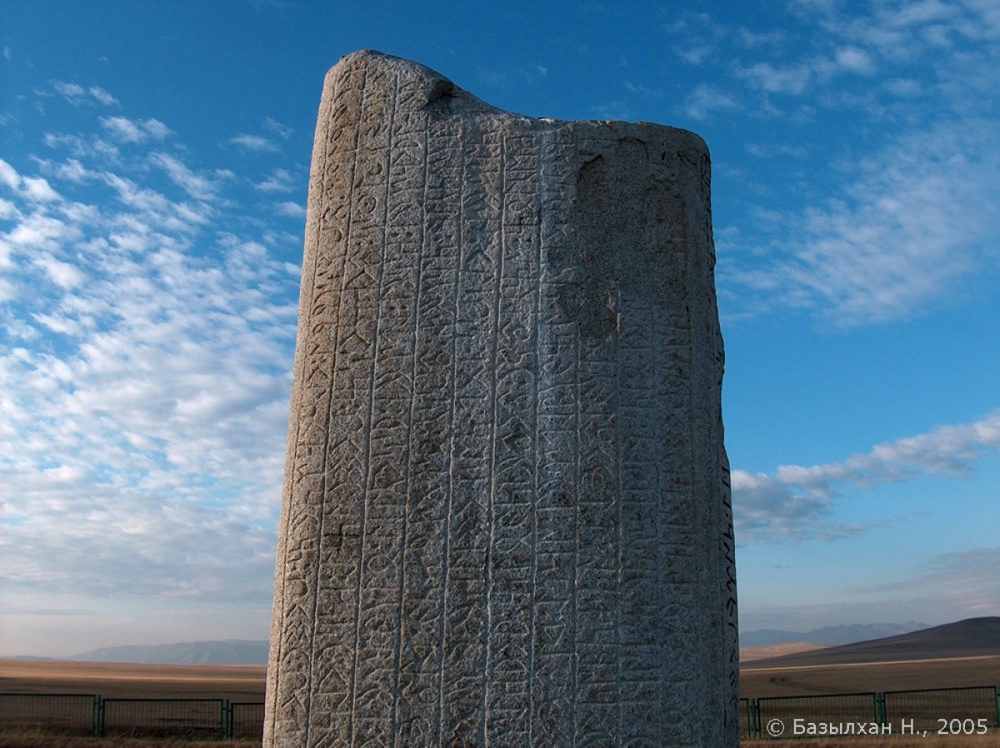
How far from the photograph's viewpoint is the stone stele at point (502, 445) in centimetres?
366

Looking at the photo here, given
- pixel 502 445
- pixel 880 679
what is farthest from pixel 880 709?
pixel 880 679

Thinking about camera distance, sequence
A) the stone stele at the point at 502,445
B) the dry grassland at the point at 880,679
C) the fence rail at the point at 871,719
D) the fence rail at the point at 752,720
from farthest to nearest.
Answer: the dry grassland at the point at 880,679
the fence rail at the point at 752,720
the fence rail at the point at 871,719
the stone stele at the point at 502,445

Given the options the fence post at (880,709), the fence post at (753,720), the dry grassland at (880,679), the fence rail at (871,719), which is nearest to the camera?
the fence rail at (871,719)

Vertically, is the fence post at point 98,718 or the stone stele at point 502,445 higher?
the stone stele at point 502,445

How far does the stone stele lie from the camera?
3.66 meters

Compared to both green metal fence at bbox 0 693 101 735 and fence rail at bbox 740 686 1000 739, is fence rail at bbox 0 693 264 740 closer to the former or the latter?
green metal fence at bbox 0 693 101 735

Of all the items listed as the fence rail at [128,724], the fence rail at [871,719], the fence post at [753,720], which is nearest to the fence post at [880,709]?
the fence rail at [871,719]

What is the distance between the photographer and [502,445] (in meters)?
3.86

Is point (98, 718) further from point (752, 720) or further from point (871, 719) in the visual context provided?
point (871, 719)

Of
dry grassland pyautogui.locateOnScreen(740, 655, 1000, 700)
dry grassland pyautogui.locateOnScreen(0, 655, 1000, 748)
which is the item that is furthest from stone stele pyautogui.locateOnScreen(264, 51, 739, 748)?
dry grassland pyautogui.locateOnScreen(740, 655, 1000, 700)

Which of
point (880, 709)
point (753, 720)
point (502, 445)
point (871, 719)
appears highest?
point (502, 445)

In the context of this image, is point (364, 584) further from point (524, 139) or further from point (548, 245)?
point (524, 139)

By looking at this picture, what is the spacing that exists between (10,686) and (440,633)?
30707 millimetres

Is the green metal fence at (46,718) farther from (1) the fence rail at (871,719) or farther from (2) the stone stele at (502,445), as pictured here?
(2) the stone stele at (502,445)
